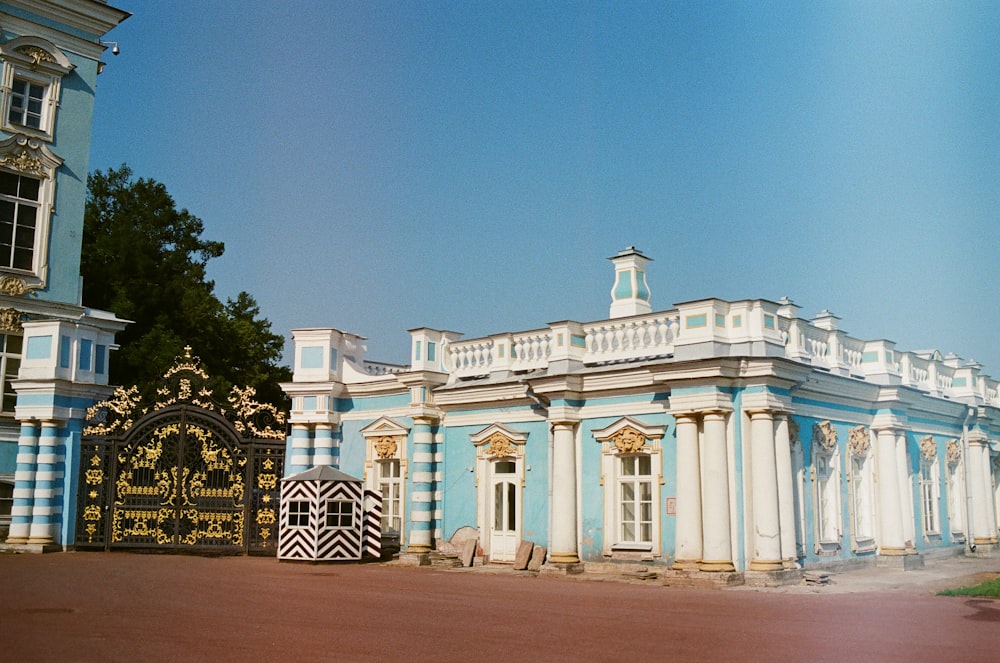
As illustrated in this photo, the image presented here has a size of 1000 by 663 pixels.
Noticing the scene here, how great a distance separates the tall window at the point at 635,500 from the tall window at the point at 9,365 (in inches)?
504

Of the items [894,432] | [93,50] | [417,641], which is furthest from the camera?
[93,50]

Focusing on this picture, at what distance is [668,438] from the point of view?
15.6 m

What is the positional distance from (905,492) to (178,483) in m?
14.1

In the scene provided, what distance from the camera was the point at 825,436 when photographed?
16703 mm

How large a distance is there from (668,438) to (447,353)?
17.6 feet

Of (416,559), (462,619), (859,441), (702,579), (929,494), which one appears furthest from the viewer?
(929,494)

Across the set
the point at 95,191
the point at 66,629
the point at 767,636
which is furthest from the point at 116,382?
the point at 767,636

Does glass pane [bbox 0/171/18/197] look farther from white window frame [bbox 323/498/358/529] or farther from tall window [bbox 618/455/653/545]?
tall window [bbox 618/455/653/545]

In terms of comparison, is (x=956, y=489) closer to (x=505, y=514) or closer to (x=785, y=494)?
(x=785, y=494)

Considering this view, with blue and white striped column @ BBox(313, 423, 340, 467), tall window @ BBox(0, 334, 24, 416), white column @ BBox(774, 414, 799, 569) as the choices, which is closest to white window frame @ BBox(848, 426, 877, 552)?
white column @ BBox(774, 414, 799, 569)

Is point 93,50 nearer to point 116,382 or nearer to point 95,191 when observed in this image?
point 116,382

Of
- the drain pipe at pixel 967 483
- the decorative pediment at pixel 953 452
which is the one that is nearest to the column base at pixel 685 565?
the decorative pediment at pixel 953 452

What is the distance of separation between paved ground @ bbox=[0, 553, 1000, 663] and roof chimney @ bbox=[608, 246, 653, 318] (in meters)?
5.29

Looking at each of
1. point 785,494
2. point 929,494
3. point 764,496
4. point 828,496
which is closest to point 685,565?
point 764,496
